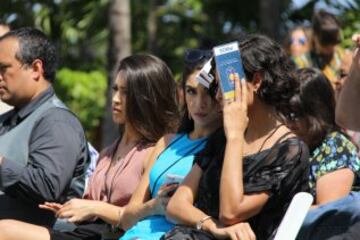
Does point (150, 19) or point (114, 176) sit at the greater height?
point (114, 176)

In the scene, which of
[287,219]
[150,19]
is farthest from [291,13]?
[287,219]

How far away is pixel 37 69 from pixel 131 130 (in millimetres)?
654

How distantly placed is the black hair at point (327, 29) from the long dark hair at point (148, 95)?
10.3 feet

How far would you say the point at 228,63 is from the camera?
416cm

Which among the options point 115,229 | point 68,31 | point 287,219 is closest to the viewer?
point 287,219

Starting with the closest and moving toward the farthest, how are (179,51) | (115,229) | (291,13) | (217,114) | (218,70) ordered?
(218,70) → (217,114) → (115,229) → (291,13) → (179,51)

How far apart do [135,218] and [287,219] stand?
4.34 ft

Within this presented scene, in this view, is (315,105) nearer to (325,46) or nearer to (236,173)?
(236,173)

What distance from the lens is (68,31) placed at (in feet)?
53.3

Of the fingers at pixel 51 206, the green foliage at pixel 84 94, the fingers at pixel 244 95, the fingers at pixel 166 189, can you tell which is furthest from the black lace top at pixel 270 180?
the green foliage at pixel 84 94

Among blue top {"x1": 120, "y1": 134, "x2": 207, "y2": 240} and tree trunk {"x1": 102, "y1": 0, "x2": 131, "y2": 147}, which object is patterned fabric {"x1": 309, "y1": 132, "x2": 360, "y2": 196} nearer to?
blue top {"x1": 120, "y1": 134, "x2": 207, "y2": 240}

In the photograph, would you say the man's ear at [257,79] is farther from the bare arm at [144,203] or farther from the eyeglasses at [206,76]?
the bare arm at [144,203]

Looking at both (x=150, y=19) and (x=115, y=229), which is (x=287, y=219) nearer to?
(x=115, y=229)

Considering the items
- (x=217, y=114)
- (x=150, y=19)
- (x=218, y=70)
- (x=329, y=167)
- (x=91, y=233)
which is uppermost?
(x=218, y=70)
